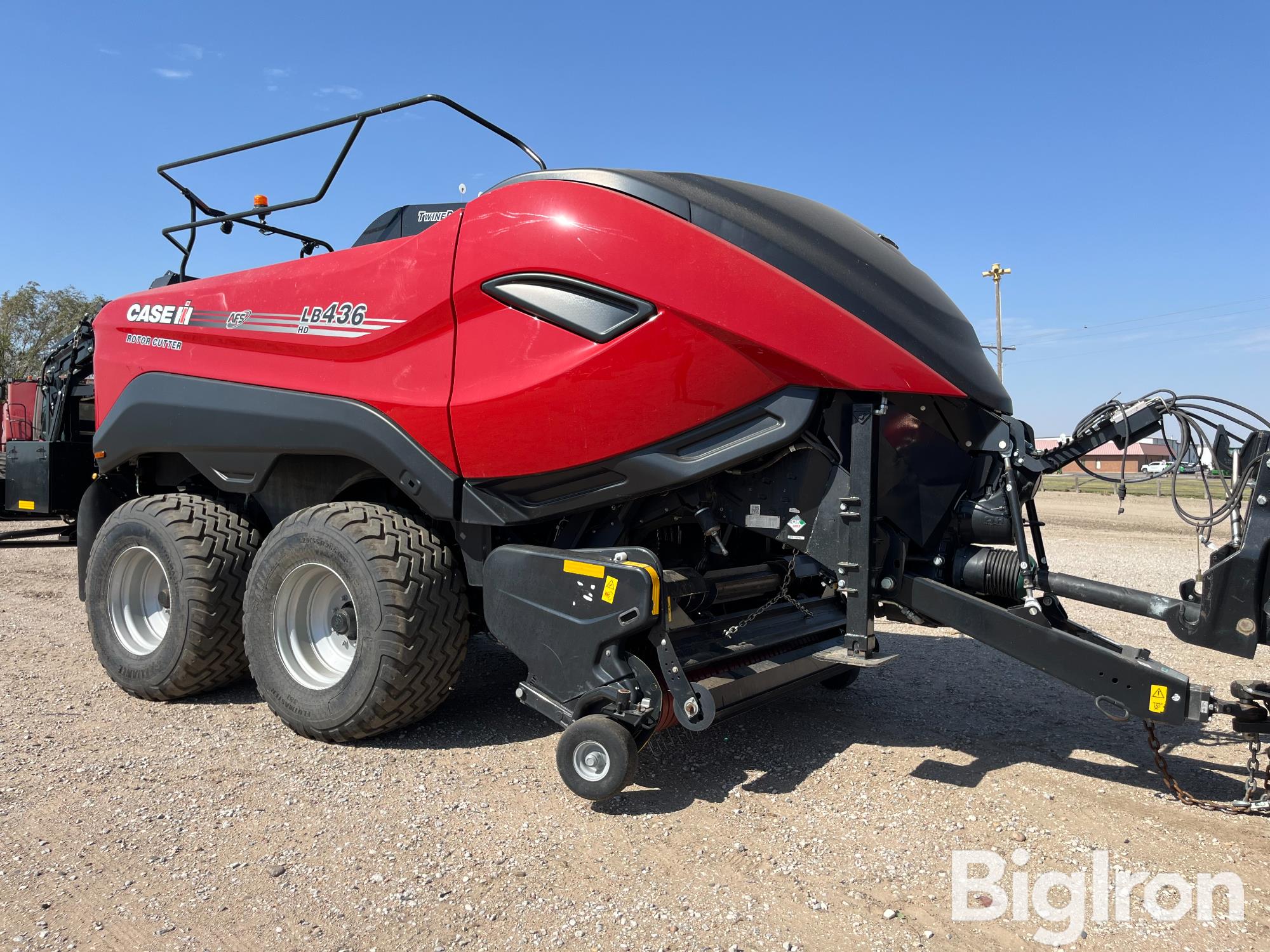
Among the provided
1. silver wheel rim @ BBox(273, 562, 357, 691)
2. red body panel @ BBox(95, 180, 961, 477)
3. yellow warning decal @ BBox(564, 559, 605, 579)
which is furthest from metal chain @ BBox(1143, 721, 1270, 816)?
silver wheel rim @ BBox(273, 562, 357, 691)

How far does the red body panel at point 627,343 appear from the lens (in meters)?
3.42

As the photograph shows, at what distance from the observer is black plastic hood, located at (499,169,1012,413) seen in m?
3.49

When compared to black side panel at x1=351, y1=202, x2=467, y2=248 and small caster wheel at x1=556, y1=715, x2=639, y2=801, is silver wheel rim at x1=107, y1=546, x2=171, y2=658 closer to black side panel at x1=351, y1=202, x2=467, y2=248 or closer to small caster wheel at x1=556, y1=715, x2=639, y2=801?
black side panel at x1=351, y1=202, x2=467, y2=248

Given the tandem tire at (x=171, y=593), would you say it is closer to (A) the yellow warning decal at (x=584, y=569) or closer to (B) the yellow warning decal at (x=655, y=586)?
(A) the yellow warning decal at (x=584, y=569)

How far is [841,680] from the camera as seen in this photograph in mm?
4969

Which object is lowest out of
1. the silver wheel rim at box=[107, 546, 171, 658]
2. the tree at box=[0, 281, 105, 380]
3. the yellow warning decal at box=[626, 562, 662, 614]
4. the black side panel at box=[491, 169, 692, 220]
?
the silver wheel rim at box=[107, 546, 171, 658]

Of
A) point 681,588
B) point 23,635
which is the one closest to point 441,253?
point 681,588

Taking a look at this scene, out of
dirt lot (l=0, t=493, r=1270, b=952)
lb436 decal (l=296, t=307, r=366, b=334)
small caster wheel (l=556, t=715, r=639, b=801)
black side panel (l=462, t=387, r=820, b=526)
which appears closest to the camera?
dirt lot (l=0, t=493, r=1270, b=952)

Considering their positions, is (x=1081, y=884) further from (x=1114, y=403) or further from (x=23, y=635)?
(x=23, y=635)

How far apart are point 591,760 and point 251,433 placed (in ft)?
7.89

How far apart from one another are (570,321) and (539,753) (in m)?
1.85

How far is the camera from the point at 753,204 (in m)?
3.67

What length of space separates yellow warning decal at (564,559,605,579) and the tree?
39.7 metres

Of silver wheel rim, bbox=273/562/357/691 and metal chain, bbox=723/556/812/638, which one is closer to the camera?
metal chain, bbox=723/556/812/638
